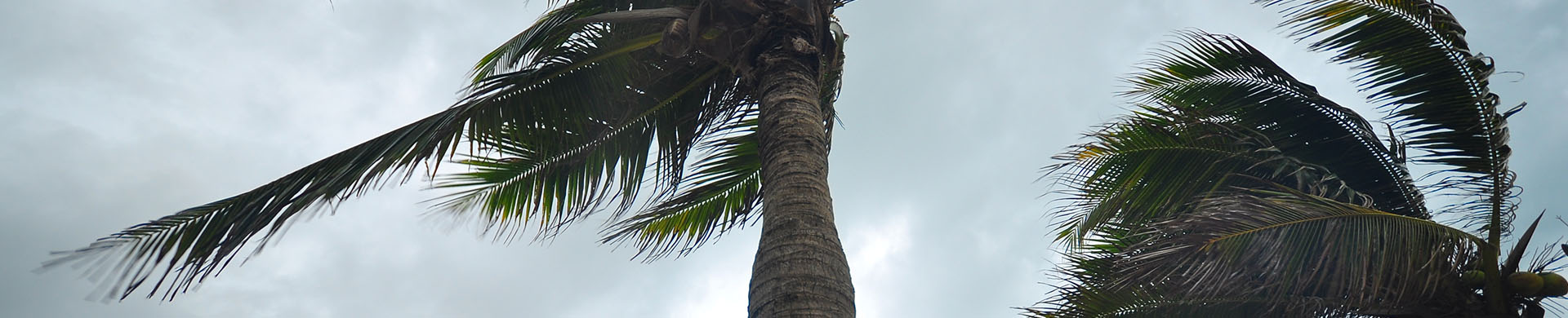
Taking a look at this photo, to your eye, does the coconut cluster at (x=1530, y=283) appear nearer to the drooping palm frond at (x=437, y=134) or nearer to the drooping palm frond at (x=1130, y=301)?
the drooping palm frond at (x=1130, y=301)

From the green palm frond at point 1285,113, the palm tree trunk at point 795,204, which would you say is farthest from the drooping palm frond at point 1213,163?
the palm tree trunk at point 795,204

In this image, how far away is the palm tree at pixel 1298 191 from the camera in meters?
4.95

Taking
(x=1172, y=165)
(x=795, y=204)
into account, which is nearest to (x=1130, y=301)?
(x=1172, y=165)

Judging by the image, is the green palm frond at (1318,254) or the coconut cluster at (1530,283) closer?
the green palm frond at (1318,254)

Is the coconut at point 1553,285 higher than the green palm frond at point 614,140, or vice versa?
the green palm frond at point 614,140

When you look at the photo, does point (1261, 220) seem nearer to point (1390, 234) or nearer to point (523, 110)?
point (1390, 234)

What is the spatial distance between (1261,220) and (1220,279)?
0.35 m

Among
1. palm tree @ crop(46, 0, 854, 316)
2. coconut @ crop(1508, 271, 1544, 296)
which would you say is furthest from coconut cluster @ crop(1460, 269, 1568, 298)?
palm tree @ crop(46, 0, 854, 316)

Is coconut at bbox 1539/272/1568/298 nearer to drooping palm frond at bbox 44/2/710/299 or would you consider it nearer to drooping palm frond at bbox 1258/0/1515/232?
drooping palm frond at bbox 1258/0/1515/232

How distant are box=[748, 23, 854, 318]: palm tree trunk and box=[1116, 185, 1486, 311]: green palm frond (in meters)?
1.86

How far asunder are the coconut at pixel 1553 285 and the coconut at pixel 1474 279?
27cm

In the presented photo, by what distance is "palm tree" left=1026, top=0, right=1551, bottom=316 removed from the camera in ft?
16.2

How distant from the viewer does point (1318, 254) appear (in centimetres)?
493

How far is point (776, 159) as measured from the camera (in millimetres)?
4484
